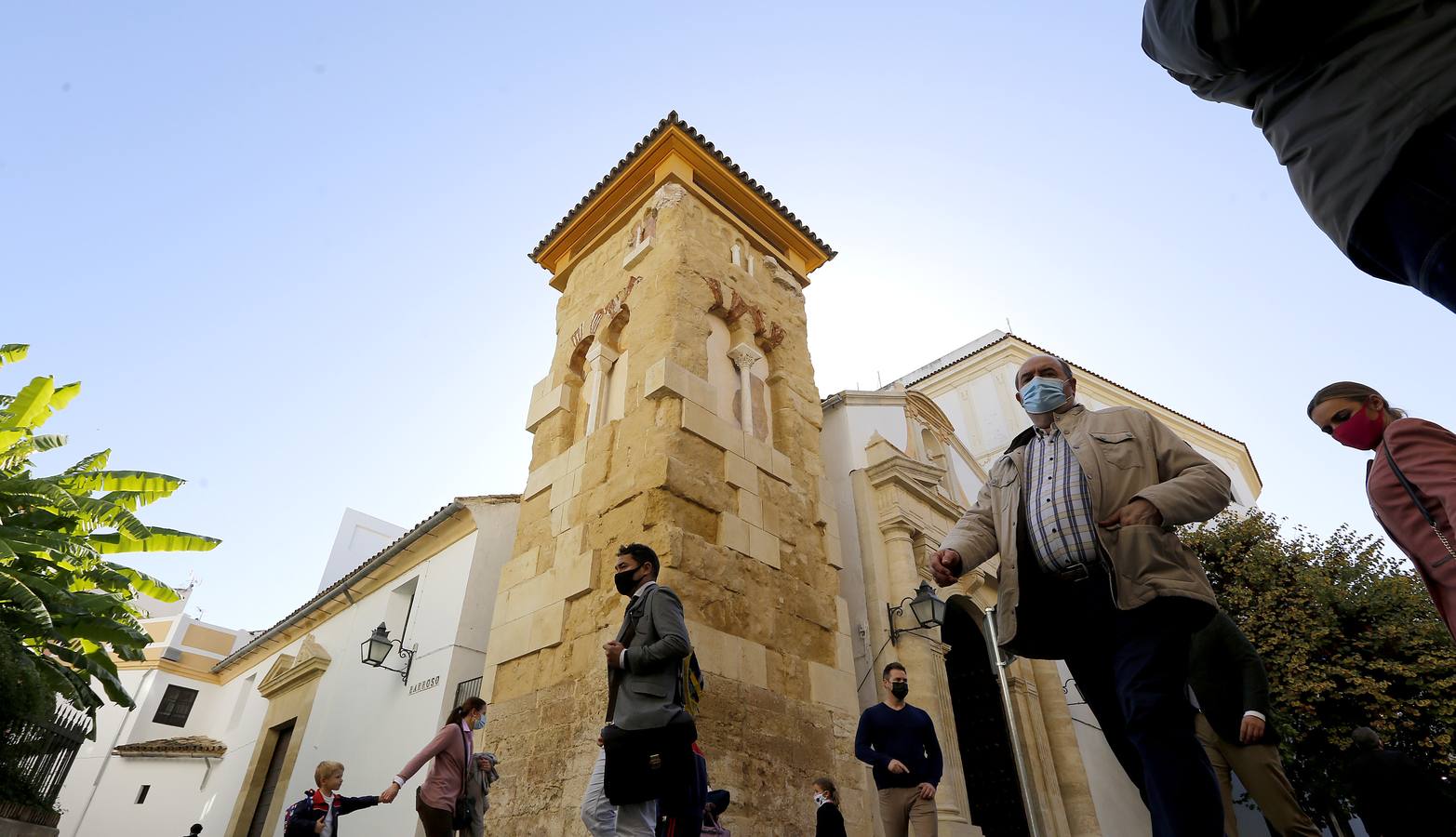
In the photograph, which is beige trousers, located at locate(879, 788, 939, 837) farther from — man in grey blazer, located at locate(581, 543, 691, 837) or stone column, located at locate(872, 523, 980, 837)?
man in grey blazer, located at locate(581, 543, 691, 837)

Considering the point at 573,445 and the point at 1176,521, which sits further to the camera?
the point at 573,445

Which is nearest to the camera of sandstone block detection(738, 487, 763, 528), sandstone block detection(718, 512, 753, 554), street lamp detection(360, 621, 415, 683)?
sandstone block detection(718, 512, 753, 554)

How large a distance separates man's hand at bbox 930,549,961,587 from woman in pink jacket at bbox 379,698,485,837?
437 cm

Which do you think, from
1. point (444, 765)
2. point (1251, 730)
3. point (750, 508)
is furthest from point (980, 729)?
point (444, 765)

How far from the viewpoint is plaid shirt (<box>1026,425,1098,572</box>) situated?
2.34m

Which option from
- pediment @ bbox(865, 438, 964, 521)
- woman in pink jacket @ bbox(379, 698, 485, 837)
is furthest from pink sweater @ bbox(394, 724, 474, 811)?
pediment @ bbox(865, 438, 964, 521)

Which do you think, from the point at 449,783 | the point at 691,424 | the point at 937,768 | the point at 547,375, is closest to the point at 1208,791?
the point at 937,768

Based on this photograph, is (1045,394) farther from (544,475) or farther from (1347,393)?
(544,475)

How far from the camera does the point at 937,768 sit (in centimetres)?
528

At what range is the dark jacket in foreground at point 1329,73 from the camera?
123cm

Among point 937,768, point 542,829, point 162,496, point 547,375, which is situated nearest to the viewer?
point 542,829

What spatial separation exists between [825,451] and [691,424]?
539cm

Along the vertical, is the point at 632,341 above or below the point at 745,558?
above

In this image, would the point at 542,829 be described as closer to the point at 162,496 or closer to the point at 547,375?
the point at 547,375
